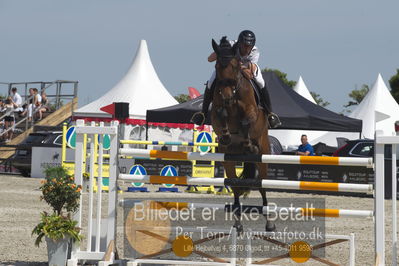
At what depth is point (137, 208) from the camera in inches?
290

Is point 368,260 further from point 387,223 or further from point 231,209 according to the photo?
point 387,223

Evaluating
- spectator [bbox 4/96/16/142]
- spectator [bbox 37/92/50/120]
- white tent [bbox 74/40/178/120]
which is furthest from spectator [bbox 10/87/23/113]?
white tent [bbox 74/40/178/120]

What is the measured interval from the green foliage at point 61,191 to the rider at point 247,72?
1.38 meters

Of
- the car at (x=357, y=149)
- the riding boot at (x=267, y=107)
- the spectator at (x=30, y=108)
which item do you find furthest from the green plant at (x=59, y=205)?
the spectator at (x=30, y=108)

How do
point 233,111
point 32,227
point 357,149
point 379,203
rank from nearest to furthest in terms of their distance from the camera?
point 379,203, point 233,111, point 32,227, point 357,149

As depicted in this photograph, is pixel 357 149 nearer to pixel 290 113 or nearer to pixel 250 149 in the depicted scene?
pixel 290 113

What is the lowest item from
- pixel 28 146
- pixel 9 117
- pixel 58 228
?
pixel 58 228

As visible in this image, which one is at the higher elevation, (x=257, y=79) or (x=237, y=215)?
(x=257, y=79)

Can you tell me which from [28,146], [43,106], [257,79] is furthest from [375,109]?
[257,79]

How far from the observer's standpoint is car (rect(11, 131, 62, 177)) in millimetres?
22000

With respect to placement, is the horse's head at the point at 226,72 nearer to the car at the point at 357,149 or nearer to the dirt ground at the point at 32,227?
the dirt ground at the point at 32,227

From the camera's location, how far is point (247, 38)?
24.6 feet

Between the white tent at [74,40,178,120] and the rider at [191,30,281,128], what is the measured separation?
19.2m

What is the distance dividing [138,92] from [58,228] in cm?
2161
